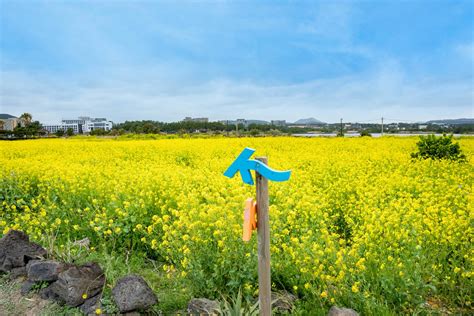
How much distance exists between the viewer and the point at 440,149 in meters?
11.1

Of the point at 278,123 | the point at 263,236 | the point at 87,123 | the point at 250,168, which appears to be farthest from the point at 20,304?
the point at 87,123

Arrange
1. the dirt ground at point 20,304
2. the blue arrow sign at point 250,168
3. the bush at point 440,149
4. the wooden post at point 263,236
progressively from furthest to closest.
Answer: the bush at point 440,149, the dirt ground at point 20,304, the wooden post at point 263,236, the blue arrow sign at point 250,168

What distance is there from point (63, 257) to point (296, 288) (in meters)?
2.51

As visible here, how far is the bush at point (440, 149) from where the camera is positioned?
11.0 m

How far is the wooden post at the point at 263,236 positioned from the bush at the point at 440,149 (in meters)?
10.1

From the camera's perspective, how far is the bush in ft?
36.0

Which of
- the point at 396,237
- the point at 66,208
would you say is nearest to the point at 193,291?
the point at 396,237

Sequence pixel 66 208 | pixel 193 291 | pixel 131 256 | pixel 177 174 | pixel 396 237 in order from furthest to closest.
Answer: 1. pixel 177 174
2. pixel 66 208
3. pixel 131 256
4. pixel 396 237
5. pixel 193 291

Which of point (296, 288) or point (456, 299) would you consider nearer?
point (296, 288)

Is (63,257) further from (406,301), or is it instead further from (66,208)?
(406,301)

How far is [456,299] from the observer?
3.40 metres

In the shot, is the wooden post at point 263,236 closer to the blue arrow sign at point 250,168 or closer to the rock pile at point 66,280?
the blue arrow sign at point 250,168

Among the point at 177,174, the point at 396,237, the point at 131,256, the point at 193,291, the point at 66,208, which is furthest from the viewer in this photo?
the point at 177,174

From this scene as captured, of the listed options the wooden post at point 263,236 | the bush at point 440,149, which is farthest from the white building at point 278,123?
the wooden post at point 263,236
